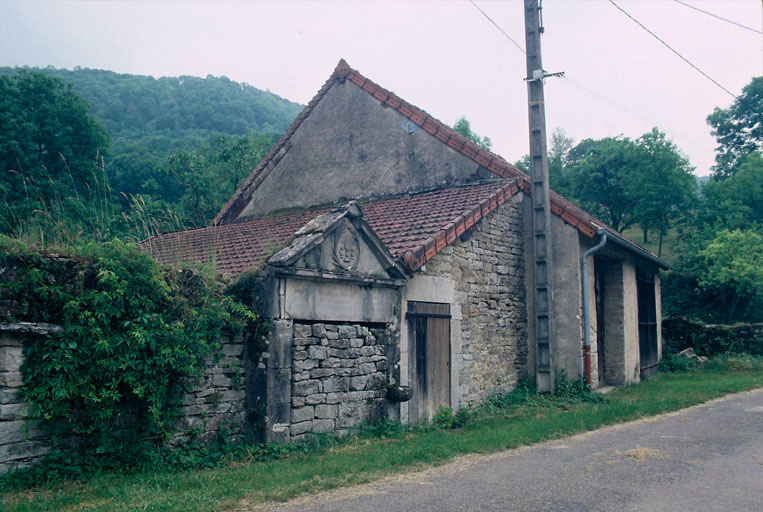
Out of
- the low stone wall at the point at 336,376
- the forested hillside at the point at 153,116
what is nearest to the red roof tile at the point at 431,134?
the low stone wall at the point at 336,376

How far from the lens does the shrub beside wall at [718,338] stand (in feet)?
60.7

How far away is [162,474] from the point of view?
584cm

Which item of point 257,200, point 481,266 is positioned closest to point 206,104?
point 257,200

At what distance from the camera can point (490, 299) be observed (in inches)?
445

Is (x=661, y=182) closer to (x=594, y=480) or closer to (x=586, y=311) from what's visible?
(x=586, y=311)

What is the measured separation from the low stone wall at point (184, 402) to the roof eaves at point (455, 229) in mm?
3092

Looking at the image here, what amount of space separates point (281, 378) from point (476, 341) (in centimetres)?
480

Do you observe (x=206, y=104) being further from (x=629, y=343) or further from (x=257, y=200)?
(x=629, y=343)

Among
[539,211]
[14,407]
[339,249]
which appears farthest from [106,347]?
[539,211]

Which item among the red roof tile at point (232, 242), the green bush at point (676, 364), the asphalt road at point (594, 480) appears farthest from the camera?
the green bush at point (676, 364)

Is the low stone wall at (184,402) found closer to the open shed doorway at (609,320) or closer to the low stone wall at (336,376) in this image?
the low stone wall at (336,376)

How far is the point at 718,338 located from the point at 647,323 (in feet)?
13.9

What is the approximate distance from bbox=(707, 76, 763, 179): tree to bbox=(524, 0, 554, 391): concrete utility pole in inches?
1230

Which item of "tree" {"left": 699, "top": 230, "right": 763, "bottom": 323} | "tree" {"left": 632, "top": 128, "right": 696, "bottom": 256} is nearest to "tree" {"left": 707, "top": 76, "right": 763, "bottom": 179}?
"tree" {"left": 632, "top": 128, "right": 696, "bottom": 256}
